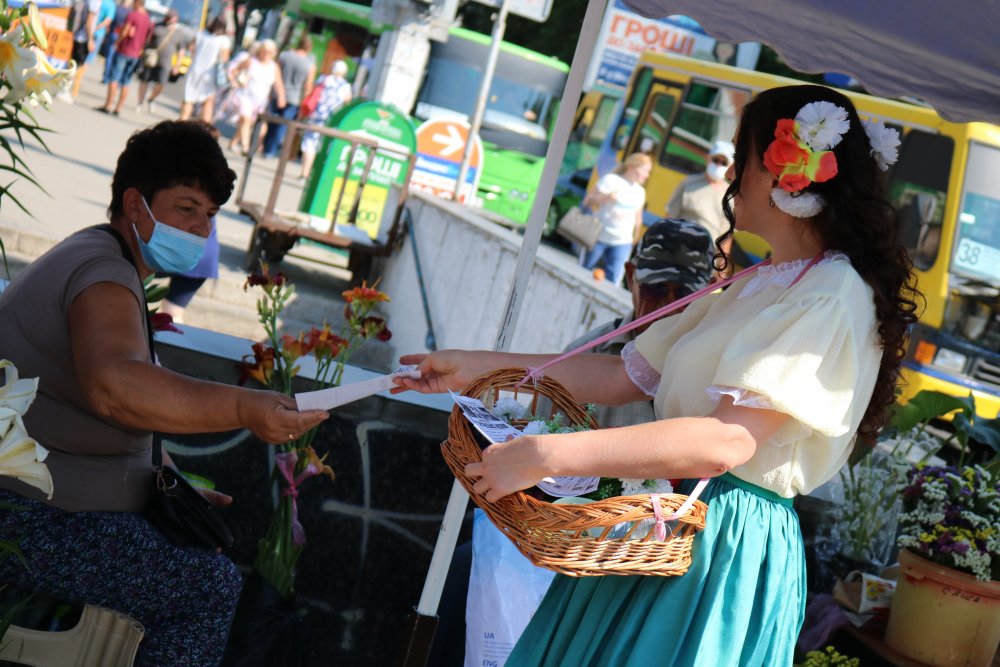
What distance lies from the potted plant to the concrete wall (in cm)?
149

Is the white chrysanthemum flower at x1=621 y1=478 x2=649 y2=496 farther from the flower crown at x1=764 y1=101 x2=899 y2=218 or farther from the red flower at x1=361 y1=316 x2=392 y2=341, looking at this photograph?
the red flower at x1=361 y1=316 x2=392 y2=341

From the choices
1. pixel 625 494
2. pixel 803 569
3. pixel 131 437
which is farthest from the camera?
pixel 131 437

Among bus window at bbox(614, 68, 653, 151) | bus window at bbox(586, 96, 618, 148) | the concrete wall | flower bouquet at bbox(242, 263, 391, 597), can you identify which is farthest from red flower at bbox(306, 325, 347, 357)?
bus window at bbox(586, 96, 618, 148)

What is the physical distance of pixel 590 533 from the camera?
6.64 ft

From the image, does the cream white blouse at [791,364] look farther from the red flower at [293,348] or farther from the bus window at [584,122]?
the bus window at [584,122]

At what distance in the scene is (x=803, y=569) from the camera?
7.66ft

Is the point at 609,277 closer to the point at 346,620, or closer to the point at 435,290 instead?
the point at 435,290

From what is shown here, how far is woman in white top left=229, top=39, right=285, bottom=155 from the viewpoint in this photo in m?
16.5

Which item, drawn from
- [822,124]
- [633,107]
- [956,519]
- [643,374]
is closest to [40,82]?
[643,374]

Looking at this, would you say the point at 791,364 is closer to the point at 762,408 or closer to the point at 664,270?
the point at 762,408

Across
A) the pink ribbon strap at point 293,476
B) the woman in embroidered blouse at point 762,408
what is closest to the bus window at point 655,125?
the pink ribbon strap at point 293,476

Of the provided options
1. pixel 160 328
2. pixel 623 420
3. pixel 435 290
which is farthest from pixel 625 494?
pixel 435 290

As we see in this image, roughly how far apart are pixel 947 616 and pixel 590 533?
188 cm

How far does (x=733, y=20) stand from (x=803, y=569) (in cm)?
157
